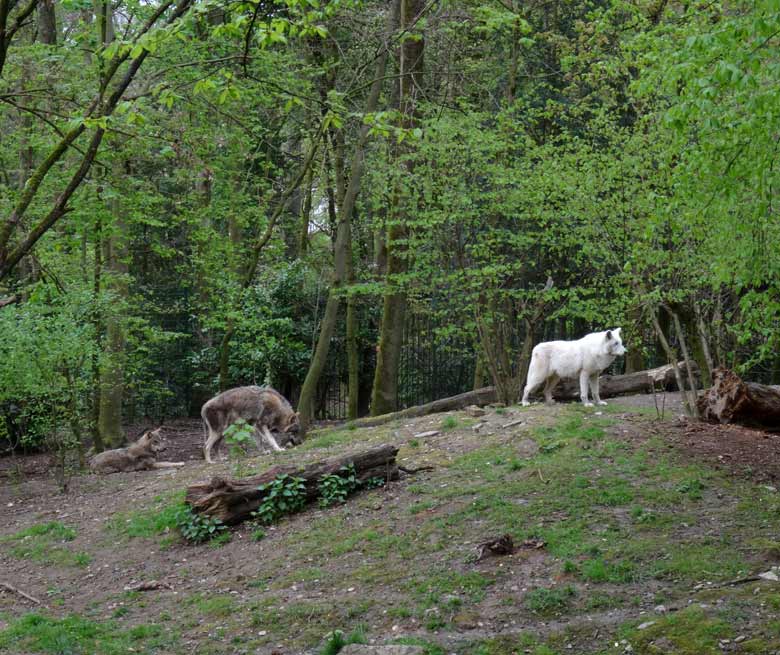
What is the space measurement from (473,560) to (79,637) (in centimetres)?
353

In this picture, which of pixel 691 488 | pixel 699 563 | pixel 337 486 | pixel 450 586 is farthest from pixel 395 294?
pixel 699 563

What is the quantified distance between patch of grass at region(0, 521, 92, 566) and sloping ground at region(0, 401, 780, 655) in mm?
36

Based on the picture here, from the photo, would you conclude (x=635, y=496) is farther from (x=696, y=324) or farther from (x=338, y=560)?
(x=696, y=324)

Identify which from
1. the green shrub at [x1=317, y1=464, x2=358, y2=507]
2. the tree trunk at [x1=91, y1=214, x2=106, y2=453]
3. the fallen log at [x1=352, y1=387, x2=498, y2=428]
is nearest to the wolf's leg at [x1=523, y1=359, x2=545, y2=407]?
the fallen log at [x1=352, y1=387, x2=498, y2=428]

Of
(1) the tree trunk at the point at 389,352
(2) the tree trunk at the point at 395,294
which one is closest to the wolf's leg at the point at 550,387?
(2) the tree trunk at the point at 395,294

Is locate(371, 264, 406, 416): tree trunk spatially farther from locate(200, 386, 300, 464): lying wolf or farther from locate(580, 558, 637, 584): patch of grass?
locate(580, 558, 637, 584): patch of grass

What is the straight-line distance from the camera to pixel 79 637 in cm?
786

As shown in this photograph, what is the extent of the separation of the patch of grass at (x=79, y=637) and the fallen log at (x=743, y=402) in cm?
764

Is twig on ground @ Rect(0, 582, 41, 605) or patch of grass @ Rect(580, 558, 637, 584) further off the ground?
patch of grass @ Rect(580, 558, 637, 584)

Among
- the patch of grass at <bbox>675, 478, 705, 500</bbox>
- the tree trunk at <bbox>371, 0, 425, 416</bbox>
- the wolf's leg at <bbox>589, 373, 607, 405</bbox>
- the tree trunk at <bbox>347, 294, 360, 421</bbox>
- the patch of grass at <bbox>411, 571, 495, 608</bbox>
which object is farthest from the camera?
the tree trunk at <bbox>347, 294, 360, 421</bbox>

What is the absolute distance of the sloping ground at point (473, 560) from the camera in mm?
7043

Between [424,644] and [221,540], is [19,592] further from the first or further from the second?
[424,644]

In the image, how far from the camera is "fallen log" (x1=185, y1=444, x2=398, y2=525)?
10.5 metres

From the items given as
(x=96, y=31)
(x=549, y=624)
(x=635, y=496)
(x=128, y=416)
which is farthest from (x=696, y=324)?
(x=128, y=416)
